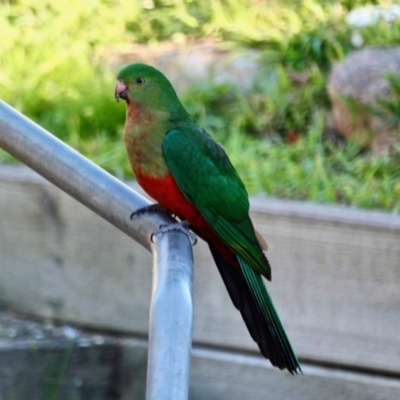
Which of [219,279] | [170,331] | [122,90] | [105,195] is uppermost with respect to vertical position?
[122,90]

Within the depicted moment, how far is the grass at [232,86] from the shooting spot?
4.10 m

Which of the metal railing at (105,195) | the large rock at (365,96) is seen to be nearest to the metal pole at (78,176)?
the metal railing at (105,195)

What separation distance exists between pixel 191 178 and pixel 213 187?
89mm

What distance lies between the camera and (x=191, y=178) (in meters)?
2.93

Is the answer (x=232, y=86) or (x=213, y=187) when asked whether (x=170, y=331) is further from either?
(x=232, y=86)

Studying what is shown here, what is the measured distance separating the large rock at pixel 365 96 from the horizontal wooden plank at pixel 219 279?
82 cm

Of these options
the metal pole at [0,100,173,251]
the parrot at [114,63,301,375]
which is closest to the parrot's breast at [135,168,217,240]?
the parrot at [114,63,301,375]

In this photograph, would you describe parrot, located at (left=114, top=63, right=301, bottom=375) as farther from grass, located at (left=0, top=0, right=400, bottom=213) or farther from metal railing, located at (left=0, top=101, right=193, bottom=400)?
grass, located at (left=0, top=0, right=400, bottom=213)

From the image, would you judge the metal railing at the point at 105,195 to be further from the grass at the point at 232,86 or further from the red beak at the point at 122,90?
the grass at the point at 232,86

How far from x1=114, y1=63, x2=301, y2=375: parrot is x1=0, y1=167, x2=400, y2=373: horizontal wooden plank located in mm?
632

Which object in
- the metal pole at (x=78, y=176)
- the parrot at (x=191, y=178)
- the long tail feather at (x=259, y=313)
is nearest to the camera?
the metal pole at (x=78, y=176)

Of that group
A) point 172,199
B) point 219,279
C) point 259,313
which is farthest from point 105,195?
→ point 219,279

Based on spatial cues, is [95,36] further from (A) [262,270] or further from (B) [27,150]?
(B) [27,150]

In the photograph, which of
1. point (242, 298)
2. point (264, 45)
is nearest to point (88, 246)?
point (242, 298)
